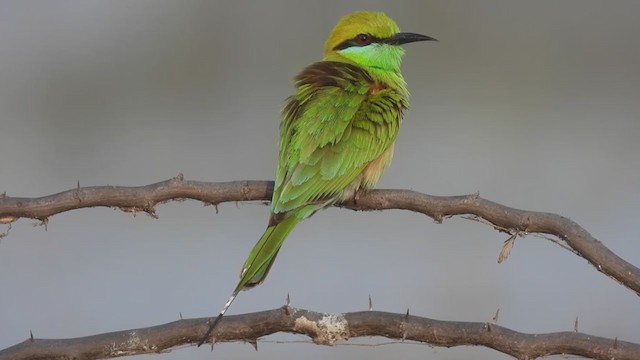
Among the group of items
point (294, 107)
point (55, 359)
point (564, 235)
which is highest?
point (294, 107)

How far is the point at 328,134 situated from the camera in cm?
177

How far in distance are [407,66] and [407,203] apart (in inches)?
56.6

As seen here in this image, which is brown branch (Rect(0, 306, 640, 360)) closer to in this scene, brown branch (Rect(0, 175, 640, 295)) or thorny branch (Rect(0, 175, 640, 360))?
thorny branch (Rect(0, 175, 640, 360))

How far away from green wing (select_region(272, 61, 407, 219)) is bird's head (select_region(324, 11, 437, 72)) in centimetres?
18

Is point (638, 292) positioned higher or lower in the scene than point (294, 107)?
lower

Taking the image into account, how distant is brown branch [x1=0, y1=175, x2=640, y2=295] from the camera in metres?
1.30

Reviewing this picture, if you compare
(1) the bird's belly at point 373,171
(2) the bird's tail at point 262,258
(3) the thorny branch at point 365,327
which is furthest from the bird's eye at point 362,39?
(3) the thorny branch at point 365,327

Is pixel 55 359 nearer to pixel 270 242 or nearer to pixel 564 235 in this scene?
pixel 270 242

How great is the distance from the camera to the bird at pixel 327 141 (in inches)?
64.0

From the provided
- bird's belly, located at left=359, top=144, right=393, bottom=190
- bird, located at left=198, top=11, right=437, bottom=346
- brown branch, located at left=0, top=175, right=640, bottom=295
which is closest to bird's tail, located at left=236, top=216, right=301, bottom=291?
bird, located at left=198, top=11, right=437, bottom=346

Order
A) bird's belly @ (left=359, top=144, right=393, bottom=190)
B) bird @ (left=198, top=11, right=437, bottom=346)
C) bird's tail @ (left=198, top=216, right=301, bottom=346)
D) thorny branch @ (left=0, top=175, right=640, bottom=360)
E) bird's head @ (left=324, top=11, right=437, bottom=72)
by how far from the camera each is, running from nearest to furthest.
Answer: thorny branch @ (left=0, top=175, right=640, bottom=360)
bird's tail @ (left=198, top=216, right=301, bottom=346)
bird @ (left=198, top=11, right=437, bottom=346)
bird's belly @ (left=359, top=144, right=393, bottom=190)
bird's head @ (left=324, top=11, right=437, bottom=72)

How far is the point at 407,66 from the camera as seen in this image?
2.85m

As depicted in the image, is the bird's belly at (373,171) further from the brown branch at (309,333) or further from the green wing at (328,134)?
the brown branch at (309,333)

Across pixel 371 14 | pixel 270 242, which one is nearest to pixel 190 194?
pixel 270 242
